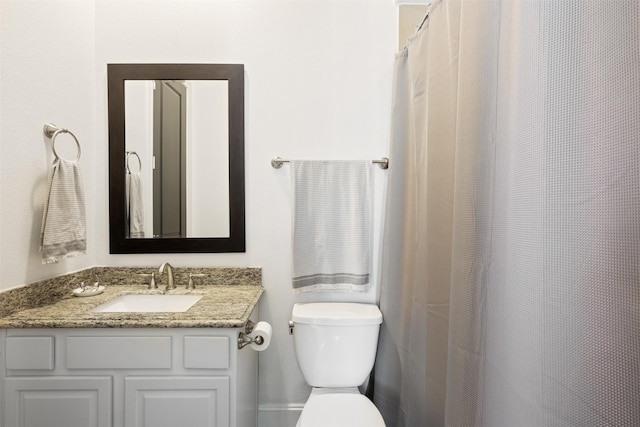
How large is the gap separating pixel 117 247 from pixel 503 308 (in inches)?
69.8

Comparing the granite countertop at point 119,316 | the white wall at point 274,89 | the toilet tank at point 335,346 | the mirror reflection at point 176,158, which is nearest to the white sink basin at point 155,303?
the granite countertop at point 119,316

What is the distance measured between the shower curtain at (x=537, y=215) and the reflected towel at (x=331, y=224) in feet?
1.99

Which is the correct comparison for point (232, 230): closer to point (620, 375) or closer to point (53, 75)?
point (53, 75)

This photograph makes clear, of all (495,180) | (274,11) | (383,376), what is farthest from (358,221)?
(274,11)

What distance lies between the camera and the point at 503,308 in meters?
0.73

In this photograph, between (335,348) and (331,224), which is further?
(331,224)

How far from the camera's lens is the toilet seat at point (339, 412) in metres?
1.26

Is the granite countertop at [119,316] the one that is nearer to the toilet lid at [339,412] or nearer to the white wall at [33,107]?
the white wall at [33,107]

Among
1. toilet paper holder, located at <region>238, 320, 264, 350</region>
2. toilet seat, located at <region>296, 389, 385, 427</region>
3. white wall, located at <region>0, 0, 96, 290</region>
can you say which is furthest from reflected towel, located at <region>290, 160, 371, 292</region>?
white wall, located at <region>0, 0, 96, 290</region>

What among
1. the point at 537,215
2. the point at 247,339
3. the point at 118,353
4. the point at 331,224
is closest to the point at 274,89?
the point at 331,224

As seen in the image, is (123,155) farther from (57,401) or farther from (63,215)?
(57,401)

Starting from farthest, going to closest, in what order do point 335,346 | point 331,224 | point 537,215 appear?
point 331,224, point 335,346, point 537,215

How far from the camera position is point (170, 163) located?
70.1 inches

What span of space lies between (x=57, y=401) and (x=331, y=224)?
50.4 inches
